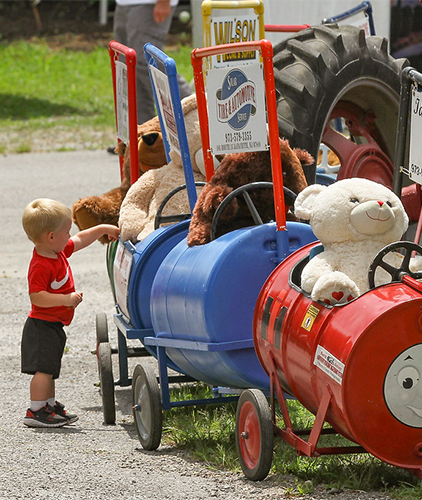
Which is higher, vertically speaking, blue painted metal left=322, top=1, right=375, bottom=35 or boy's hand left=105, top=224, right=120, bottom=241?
blue painted metal left=322, top=1, right=375, bottom=35

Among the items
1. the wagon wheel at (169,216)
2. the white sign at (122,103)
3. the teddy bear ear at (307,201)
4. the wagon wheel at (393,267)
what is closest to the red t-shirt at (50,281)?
the wagon wheel at (169,216)

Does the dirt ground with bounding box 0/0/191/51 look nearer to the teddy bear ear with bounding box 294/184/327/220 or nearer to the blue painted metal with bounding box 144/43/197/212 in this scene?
the blue painted metal with bounding box 144/43/197/212

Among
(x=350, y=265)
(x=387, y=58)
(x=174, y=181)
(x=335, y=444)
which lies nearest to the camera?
(x=350, y=265)

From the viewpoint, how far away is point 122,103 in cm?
516

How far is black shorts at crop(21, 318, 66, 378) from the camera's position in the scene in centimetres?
450

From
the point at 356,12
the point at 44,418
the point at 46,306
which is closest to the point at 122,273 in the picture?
the point at 46,306

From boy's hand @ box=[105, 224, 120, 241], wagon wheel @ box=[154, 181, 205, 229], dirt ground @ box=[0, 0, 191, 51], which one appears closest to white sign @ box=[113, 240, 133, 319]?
boy's hand @ box=[105, 224, 120, 241]

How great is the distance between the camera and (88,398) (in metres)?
4.96

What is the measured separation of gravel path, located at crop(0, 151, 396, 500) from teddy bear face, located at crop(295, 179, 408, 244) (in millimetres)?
898

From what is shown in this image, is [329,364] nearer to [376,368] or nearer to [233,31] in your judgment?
[376,368]

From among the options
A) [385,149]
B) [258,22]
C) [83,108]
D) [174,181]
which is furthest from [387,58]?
[83,108]

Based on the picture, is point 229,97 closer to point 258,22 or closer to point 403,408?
point 258,22

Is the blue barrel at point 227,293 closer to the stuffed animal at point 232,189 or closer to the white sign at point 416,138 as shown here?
the stuffed animal at point 232,189

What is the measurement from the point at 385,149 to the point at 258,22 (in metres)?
1.80
